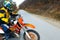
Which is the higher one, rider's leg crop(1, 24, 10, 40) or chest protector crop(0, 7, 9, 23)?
chest protector crop(0, 7, 9, 23)

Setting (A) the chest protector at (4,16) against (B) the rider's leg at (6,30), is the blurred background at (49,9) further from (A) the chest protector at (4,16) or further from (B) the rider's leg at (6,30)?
(B) the rider's leg at (6,30)

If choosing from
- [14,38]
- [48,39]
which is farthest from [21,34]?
[48,39]

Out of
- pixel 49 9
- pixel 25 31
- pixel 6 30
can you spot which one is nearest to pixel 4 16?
pixel 6 30

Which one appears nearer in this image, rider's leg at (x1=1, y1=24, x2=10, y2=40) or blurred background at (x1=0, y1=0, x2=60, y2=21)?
rider's leg at (x1=1, y1=24, x2=10, y2=40)

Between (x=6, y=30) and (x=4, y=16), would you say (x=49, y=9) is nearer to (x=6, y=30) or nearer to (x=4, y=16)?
(x=4, y=16)

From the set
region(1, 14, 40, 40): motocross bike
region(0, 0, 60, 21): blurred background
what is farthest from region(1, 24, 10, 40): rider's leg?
region(0, 0, 60, 21): blurred background

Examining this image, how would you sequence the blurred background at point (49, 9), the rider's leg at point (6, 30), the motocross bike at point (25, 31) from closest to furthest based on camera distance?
the motocross bike at point (25, 31) < the rider's leg at point (6, 30) < the blurred background at point (49, 9)

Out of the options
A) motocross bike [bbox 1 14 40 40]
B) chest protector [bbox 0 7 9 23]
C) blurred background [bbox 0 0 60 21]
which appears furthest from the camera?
blurred background [bbox 0 0 60 21]

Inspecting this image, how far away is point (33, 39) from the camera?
9586mm

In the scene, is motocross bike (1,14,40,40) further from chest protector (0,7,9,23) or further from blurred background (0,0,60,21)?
blurred background (0,0,60,21)

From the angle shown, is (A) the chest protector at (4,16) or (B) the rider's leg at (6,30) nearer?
(B) the rider's leg at (6,30)

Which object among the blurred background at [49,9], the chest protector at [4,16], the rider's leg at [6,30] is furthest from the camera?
the blurred background at [49,9]

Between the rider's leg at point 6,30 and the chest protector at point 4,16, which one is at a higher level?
the chest protector at point 4,16

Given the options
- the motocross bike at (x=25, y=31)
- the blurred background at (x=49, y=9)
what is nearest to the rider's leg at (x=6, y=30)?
the motocross bike at (x=25, y=31)
